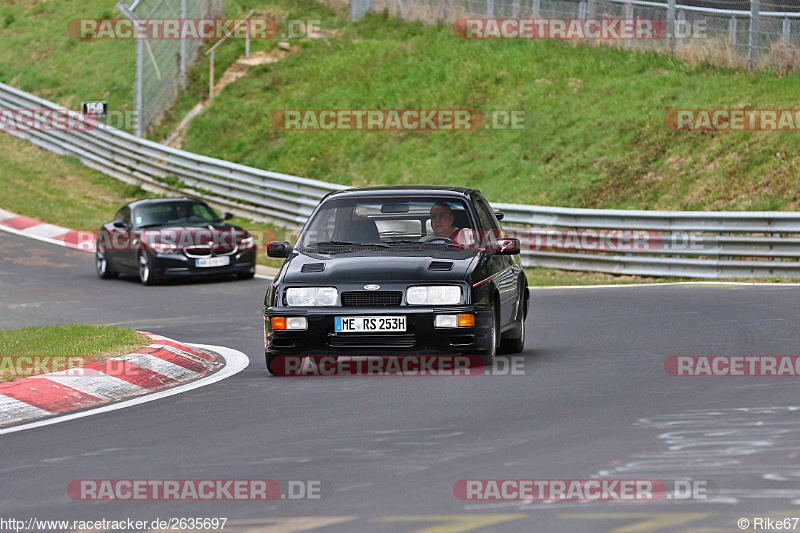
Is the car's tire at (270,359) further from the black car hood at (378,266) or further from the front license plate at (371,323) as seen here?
the front license plate at (371,323)

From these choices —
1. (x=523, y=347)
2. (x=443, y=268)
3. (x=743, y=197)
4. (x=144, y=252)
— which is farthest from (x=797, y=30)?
(x=443, y=268)

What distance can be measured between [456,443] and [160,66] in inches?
1204

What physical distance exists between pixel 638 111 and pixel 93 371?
19.2m

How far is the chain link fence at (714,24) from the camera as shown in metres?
26.8

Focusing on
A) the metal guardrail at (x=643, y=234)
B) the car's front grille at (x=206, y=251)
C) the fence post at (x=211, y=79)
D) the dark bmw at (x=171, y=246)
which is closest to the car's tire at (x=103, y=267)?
the dark bmw at (x=171, y=246)

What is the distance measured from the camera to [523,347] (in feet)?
40.4

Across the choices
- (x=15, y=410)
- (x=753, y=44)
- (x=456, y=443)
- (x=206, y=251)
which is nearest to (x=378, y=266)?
(x=15, y=410)

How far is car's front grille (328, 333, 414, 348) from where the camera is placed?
997 cm

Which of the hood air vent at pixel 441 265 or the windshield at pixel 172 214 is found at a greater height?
the hood air vent at pixel 441 265

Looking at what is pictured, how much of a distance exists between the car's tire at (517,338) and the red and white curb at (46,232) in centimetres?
1573

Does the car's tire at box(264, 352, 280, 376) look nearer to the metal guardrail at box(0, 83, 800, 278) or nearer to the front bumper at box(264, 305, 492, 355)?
the front bumper at box(264, 305, 492, 355)

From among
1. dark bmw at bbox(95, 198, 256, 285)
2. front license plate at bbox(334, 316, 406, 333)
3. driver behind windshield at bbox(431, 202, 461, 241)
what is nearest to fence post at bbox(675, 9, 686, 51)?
dark bmw at bbox(95, 198, 256, 285)

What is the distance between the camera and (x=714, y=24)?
92.7 ft

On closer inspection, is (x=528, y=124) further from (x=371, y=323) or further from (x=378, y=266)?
(x=371, y=323)
